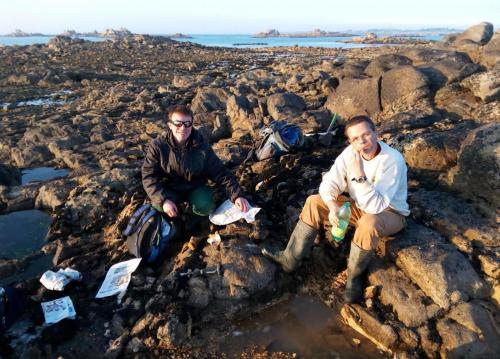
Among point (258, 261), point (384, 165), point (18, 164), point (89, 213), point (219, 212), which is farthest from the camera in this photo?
point (18, 164)

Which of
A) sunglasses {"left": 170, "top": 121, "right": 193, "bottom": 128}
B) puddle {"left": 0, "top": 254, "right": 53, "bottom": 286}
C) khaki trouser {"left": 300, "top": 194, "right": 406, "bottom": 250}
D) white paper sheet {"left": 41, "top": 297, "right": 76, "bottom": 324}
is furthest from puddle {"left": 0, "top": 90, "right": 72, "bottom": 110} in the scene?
khaki trouser {"left": 300, "top": 194, "right": 406, "bottom": 250}

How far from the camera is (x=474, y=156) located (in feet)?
20.3

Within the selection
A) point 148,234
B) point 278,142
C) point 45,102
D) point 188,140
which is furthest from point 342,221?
point 45,102

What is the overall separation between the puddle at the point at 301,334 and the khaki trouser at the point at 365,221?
43.6 inches

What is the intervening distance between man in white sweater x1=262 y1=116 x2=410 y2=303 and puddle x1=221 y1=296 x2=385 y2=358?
0.45 m

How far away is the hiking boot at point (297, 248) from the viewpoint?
5398 mm

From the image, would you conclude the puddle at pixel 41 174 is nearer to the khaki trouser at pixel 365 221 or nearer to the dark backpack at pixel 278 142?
the dark backpack at pixel 278 142

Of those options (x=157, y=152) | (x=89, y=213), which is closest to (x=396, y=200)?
(x=157, y=152)

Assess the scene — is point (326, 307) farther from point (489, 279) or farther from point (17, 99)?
point (17, 99)

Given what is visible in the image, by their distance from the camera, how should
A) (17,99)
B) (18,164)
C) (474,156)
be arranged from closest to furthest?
(474,156), (18,164), (17,99)

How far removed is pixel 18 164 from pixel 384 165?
1180 cm

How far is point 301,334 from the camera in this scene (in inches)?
195

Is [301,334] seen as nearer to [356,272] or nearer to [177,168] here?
[356,272]

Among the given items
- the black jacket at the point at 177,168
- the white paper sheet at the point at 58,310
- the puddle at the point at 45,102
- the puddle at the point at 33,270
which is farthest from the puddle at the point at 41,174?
the puddle at the point at 45,102
